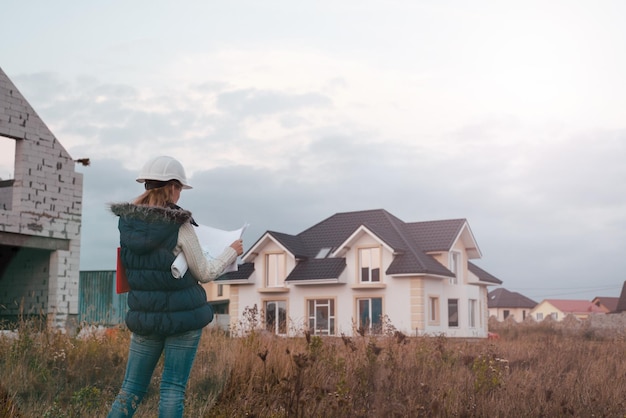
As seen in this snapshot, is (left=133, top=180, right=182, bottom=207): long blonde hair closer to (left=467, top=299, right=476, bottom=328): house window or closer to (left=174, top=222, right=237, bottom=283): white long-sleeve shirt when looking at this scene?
(left=174, top=222, right=237, bottom=283): white long-sleeve shirt

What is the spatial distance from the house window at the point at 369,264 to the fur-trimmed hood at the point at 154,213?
27.8 m

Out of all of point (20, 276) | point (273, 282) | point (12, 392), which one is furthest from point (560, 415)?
point (273, 282)

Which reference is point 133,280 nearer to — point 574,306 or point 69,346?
point 69,346

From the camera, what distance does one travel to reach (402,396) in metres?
7.82

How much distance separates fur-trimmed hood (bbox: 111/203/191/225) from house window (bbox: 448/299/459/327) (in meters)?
30.5

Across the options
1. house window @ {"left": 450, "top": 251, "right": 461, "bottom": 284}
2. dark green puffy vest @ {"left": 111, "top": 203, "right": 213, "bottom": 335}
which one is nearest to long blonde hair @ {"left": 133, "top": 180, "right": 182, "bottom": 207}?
dark green puffy vest @ {"left": 111, "top": 203, "right": 213, "bottom": 335}

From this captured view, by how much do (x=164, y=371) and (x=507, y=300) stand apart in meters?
86.1

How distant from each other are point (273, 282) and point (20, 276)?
1774 centimetres

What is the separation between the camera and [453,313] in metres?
34.3

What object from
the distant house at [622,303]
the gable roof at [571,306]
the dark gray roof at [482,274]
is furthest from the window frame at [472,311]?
the gable roof at [571,306]

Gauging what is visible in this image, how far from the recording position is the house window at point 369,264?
32250mm

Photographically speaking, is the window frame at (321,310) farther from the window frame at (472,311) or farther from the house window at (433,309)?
the window frame at (472,311)

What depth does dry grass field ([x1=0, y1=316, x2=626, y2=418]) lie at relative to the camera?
676 centimetres

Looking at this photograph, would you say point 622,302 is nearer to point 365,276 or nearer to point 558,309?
point 365,276
